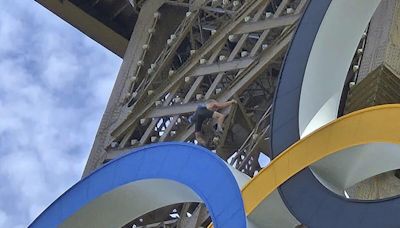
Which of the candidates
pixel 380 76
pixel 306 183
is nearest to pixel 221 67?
pixel 380 76

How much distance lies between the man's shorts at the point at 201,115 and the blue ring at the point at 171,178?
7.81ft

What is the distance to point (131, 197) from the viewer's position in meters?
12.2

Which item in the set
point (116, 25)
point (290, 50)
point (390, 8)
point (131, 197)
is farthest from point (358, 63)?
point (116, 25)

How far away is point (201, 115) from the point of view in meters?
14.7

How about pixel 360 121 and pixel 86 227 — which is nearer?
pixel 360 121

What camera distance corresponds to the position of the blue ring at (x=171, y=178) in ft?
35.0

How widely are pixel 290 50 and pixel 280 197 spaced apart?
166 centimetres

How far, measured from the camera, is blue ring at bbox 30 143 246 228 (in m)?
10.7

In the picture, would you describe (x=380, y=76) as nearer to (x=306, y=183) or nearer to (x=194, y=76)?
(x=306, y=183)

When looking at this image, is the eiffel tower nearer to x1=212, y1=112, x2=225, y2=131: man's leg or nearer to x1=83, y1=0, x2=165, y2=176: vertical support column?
x1=83, y1=0, x2=165, y2=176: vertical support column

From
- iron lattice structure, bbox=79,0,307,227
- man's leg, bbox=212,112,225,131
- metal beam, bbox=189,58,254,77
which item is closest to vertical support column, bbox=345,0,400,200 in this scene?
iron lattice structure, bbox=79,0,307,227

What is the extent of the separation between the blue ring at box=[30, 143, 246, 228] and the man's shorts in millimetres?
2380

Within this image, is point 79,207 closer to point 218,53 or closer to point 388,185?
point 388,185

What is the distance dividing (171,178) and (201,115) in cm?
317
